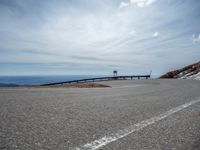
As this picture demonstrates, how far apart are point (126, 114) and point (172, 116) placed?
1.25 meters

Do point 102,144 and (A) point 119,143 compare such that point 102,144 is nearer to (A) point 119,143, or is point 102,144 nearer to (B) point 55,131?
(A) point 119,143

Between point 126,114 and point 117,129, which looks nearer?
point 117,129

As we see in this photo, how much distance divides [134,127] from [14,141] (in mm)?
2324

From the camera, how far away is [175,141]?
10.4ft

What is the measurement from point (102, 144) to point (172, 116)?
9.77ft

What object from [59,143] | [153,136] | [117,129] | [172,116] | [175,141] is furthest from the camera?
[172,116]

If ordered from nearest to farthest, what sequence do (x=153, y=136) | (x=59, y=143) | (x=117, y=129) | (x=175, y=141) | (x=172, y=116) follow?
(x=59, y=143) < (x=175, y=141) < (x=153, y=136) < (x=117, y=129) < (x=172, y=116)

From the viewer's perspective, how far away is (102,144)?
9.64 ft

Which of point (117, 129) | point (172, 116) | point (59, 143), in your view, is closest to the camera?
point (59, 143)

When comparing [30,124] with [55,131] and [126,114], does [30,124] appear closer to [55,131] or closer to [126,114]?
[55,131]

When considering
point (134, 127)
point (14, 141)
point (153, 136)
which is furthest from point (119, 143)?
point (14, 141)

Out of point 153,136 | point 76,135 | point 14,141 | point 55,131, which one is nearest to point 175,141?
point 153,136

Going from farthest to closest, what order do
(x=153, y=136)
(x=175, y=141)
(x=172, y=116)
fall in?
1. (x=172, y=116)
2. (x=153, y=136)
3. (x=175, y=141)

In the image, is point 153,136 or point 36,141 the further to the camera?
point 153,136
